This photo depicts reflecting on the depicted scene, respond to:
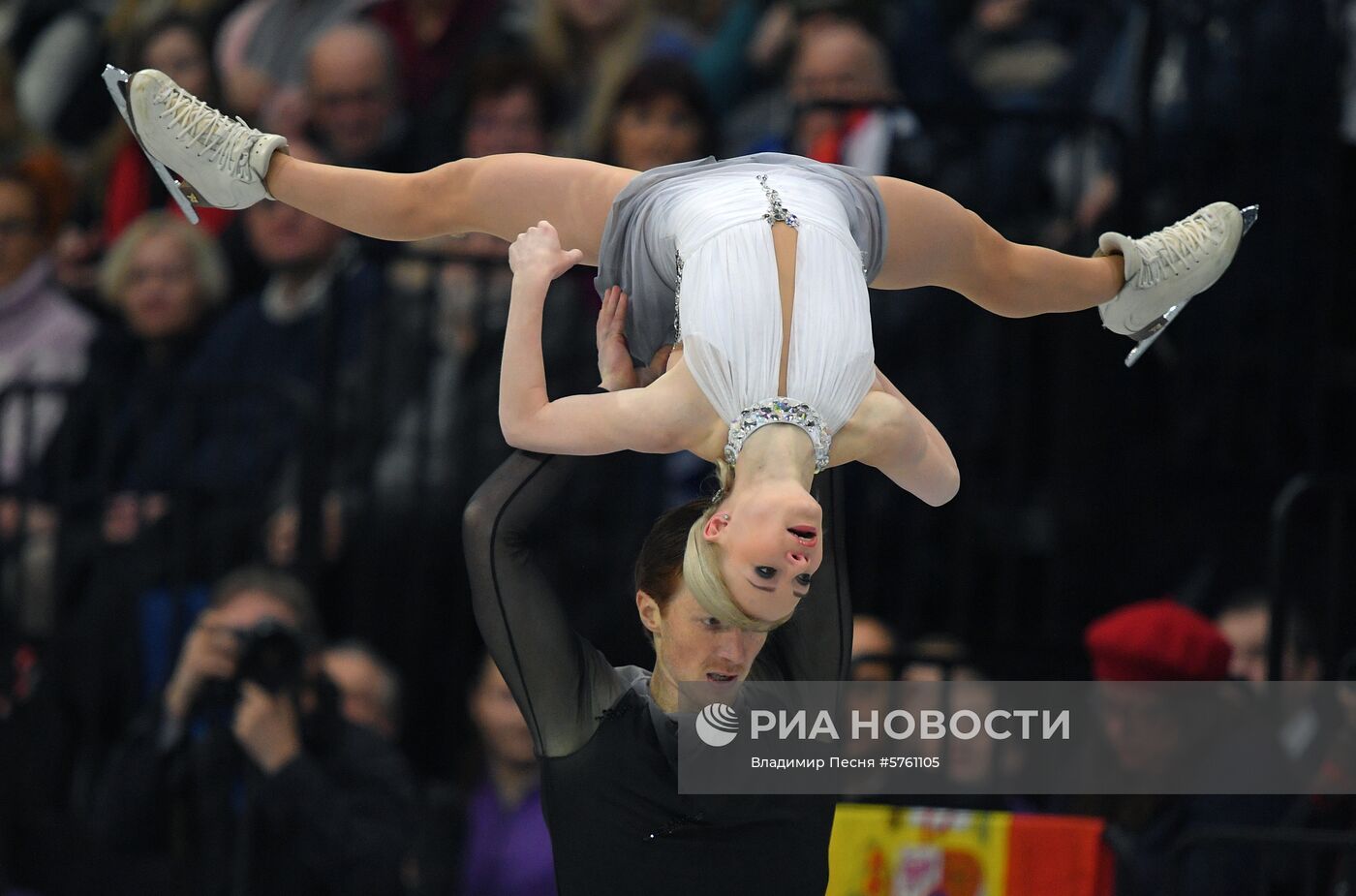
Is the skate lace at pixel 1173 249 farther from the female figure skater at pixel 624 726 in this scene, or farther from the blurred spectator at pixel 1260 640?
the blurred spectator at pixel 1260 640

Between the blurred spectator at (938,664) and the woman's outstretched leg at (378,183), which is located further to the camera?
the blurred spectator at (938,664)

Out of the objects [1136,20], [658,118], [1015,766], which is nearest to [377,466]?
[658,118]

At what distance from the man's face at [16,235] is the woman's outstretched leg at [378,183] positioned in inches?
135

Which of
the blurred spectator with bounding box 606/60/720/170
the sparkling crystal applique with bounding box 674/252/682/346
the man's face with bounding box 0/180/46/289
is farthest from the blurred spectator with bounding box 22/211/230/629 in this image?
the sparkling crystal applique with bounding box 674/252/682/346

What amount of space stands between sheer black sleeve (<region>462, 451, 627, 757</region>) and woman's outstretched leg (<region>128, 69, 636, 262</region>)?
58 cm

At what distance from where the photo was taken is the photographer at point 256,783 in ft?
17.2

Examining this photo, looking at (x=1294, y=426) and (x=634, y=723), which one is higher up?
(x=1294, y=426)

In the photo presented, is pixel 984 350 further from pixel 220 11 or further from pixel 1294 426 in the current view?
pixel 220 11

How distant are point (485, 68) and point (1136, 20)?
2129 mm

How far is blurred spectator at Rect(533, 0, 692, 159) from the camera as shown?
7125 mm

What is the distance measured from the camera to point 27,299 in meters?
7.33

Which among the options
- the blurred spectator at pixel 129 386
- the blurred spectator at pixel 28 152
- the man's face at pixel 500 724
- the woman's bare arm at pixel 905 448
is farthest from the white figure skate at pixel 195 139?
the blurred spectator at pixel 28 152

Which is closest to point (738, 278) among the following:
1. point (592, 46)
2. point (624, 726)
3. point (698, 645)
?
point (698, 645)

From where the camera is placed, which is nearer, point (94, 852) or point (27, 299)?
point (94, 852)
